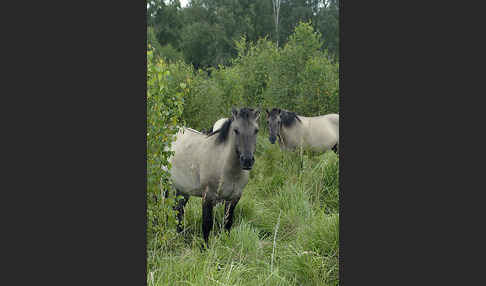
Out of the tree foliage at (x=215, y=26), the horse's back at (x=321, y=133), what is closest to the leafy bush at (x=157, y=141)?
the horse's back at (x=321, y=133)

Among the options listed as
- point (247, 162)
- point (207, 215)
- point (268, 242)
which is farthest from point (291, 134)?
point (247, 162)

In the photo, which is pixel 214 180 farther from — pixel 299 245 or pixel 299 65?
pixel 299 65

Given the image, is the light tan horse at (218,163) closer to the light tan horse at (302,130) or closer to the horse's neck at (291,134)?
the light tan horse at (302,130)

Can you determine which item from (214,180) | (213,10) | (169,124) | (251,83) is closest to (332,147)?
(251,83)

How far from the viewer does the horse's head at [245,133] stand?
11.6 feet

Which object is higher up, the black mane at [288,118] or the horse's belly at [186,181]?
the black mane at [288,118]

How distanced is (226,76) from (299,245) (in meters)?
8.66

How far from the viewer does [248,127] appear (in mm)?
3648

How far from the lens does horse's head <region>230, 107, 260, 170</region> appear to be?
3.55 metres

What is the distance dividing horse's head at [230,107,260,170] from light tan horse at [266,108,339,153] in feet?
12.5

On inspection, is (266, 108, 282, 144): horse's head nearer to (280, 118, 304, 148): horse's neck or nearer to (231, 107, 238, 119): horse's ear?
(280, 118, 304, 148): horse's neck

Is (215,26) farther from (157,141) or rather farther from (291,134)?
(157,141)

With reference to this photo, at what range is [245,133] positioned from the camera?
362 cm

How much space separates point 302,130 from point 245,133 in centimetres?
458
